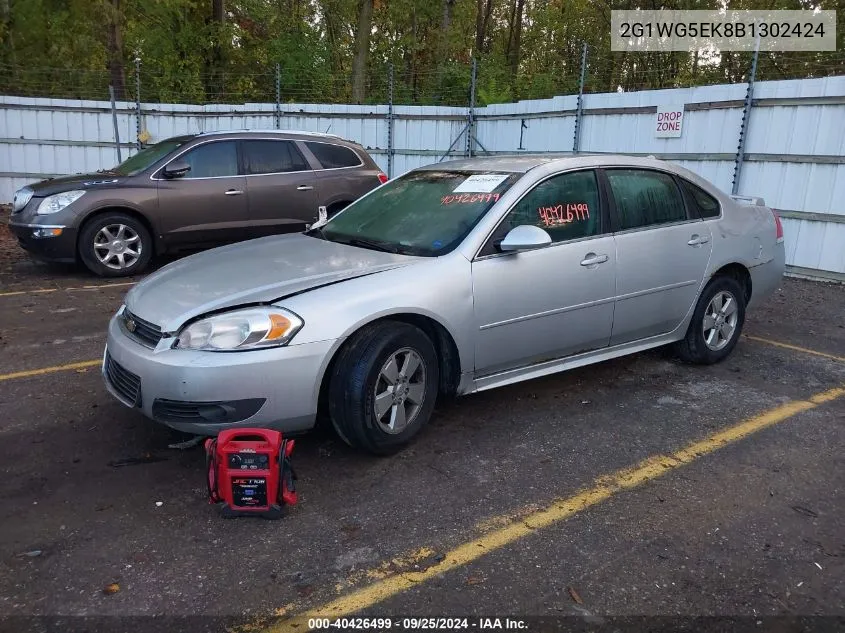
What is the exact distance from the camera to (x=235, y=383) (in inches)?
126

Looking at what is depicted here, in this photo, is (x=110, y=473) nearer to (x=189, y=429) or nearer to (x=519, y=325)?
(x=189, y=429)

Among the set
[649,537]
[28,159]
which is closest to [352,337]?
[649,537]

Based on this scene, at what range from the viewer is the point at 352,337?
348 cm

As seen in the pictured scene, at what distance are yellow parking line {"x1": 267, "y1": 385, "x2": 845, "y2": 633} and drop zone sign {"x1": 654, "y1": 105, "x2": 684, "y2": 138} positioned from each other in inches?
246

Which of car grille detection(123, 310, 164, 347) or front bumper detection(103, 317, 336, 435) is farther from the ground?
car grille detection(123, 310, 164, 347)

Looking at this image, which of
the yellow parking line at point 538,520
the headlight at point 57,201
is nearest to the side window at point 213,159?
the headlight at point 57,201

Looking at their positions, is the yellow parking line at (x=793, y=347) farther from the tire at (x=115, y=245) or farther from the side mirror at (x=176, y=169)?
the tire at (x=115, y=245)

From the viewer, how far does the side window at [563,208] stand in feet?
13.7

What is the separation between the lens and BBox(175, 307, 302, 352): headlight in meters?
3.27

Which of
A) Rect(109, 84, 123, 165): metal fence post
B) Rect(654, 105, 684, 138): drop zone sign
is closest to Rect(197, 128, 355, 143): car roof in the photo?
Rect(654, 105, 684, 138): drop zone sign

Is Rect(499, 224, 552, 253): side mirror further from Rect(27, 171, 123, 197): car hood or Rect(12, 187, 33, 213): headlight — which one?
Rect(12, 187, 33, 213): headlight

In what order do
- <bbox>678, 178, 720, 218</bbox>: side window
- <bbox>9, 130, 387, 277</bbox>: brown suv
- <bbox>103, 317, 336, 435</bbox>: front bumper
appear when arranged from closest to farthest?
1. <bbox>103, 317, 336, 435</bbox>: front bumper
2. <bbox>678, 178, 720, 218</bbox>: side window
3. <bbox>9, 130, 387, 277</bbox>: brown suv

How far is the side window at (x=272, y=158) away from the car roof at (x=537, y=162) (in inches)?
168

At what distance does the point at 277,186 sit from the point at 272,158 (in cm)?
38
